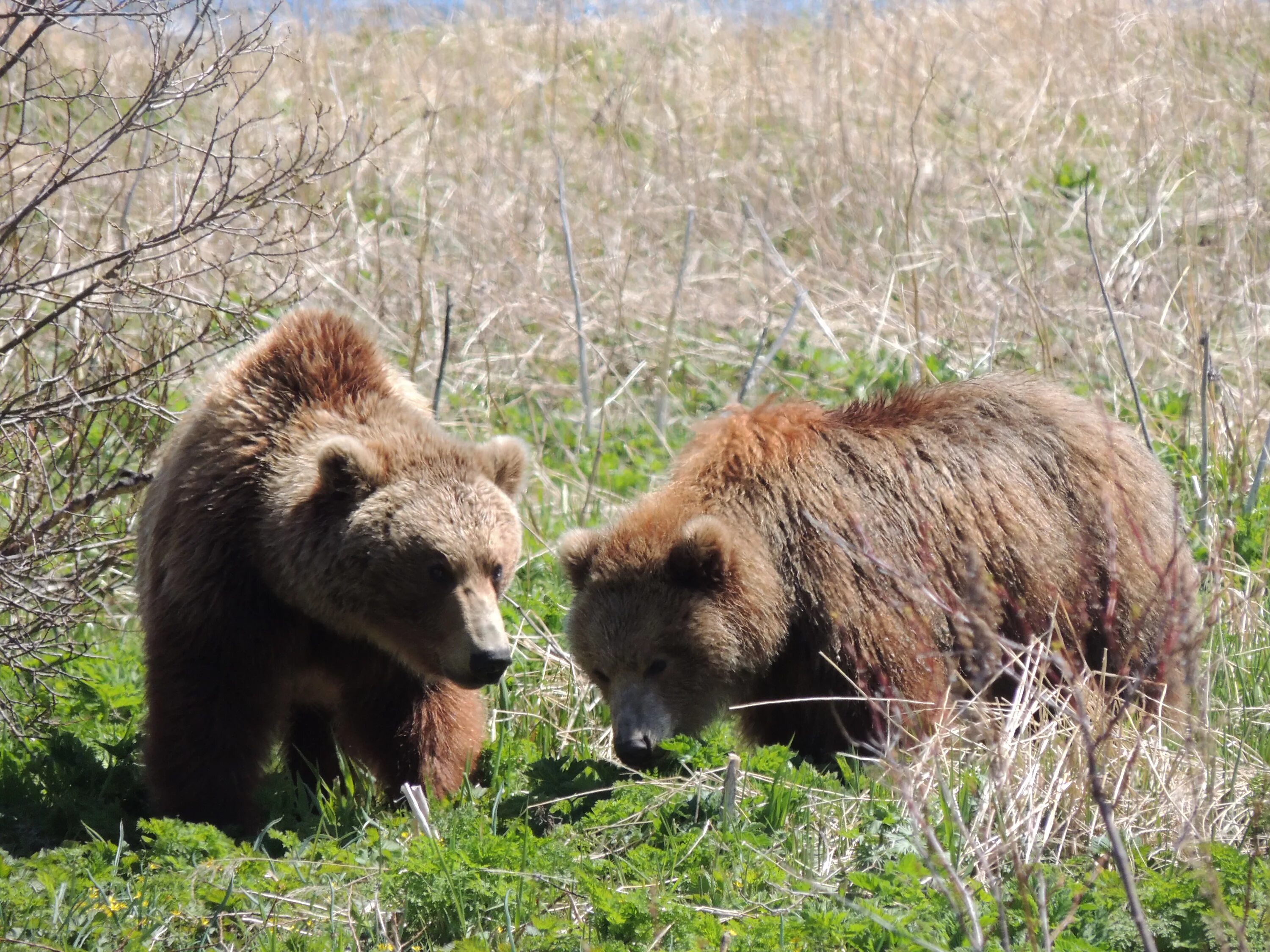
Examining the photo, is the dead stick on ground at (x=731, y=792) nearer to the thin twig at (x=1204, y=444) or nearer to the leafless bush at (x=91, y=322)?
the leafless bush at (x=91, y=322)

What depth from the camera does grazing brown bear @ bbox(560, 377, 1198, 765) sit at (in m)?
5.46

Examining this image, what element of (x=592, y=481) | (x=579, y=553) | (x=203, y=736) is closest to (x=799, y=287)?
(x=592, y=481)

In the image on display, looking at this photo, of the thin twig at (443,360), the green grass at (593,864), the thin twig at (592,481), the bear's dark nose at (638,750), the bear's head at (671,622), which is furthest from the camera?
the thin twig at (592,481)

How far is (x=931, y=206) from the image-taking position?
12.4 metres

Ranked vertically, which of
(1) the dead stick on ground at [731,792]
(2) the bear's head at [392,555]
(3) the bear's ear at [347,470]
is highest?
(3) the bear's ear at [347,470]

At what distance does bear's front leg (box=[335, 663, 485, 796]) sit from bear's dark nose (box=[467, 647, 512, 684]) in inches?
19.3

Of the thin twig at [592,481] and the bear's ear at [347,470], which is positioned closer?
the bear's ear at [347,470]

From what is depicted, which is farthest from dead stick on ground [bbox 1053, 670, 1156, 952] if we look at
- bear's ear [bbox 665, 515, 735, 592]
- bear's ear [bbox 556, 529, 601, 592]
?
bear's ear [bbox 556, 529, 601, 592]

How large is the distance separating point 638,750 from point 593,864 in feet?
3.17

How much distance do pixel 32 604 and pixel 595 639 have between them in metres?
2.40

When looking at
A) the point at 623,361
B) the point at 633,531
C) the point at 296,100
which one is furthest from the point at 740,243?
the point at 633,531

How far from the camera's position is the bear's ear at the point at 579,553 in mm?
5836

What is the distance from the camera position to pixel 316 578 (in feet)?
16.1

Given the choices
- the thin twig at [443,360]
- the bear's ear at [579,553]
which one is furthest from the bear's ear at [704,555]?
the thin twig at [443,360]
